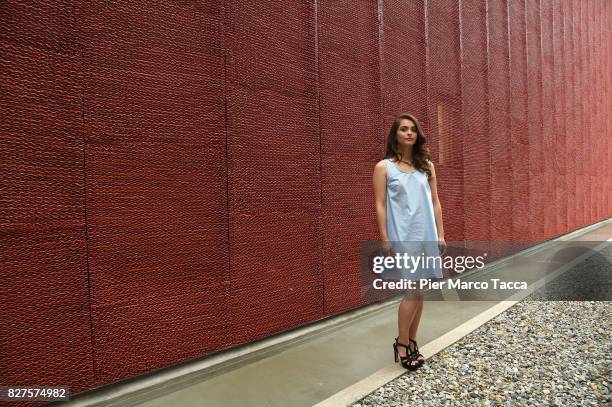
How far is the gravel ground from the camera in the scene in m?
2.65

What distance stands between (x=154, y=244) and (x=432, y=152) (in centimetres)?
424

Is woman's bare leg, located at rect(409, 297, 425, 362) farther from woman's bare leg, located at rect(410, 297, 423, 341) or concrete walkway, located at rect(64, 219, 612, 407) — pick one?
concrete walkway, located at rect(64, 219, 612, 407)

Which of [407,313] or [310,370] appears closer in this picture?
[407,313]

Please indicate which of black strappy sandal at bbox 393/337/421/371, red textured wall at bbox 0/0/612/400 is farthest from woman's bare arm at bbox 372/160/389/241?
red textured wall at bbox 0/0/612/400

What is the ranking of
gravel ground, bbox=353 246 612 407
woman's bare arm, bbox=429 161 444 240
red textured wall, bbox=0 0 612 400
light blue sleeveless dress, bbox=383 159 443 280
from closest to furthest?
red textured wall, bbox=0 0 612 400 → gravel ground, bbox=353 246 612 407 → light blue sleeveless dress, bbox=383 159 443 280 → woman's bare arm, bbox=429 161 444 240

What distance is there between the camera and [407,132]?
308 cm

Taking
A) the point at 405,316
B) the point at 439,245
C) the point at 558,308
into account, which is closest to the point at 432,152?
the point at 558,308

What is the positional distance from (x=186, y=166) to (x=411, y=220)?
5.57 ft

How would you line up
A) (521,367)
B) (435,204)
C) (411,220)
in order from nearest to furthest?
(411,220) < (521,367) < (435,204)

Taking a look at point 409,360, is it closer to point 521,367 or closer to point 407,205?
point 521,367

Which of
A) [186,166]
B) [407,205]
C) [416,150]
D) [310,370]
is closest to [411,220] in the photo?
[407,205]

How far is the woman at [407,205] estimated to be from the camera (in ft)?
9.86

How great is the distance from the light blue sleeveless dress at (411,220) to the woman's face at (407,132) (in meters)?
0.19

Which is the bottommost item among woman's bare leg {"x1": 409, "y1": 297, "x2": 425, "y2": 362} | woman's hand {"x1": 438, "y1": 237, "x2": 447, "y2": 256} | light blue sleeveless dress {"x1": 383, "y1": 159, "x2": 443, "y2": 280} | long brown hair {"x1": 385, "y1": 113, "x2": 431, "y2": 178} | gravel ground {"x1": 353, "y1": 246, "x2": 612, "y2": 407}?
gravel ground {"x1": 353, "y1": 246, "x2": 612, "y2": 407}
